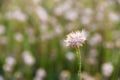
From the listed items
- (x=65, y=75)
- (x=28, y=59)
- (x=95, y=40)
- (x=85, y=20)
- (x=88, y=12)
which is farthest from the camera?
(x=88, y=12)

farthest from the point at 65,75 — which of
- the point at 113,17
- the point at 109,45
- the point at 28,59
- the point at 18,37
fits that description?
the point at 113,17

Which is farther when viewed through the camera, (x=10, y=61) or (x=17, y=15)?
(x=17, y=15)

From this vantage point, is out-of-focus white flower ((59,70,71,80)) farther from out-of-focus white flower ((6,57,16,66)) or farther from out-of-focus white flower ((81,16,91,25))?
out-of-focus white flower ((81,16,91,25))

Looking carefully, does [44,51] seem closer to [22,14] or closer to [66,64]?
[66,64]

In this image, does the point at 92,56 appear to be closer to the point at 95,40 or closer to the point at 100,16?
the point at 95,40

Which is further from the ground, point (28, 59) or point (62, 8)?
point (62, 8)

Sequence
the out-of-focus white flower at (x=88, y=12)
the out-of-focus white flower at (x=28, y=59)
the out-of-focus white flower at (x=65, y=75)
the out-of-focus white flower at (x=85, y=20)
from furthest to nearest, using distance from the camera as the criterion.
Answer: the out-of-focus white flower at (x=88, y=12)
the out-of-focus white flower at (x=85, y=20)
the out-of-focus white flower at (x=28, y=59)
the out-of-focus white flower at (x=65, y=75)

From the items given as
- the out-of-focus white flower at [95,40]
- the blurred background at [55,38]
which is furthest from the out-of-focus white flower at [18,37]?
the out-of-focus white flower at [95,40]

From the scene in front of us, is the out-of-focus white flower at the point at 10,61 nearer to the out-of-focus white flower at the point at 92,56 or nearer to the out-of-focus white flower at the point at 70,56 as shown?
the out-of-focus white flower at the point at 70,56
